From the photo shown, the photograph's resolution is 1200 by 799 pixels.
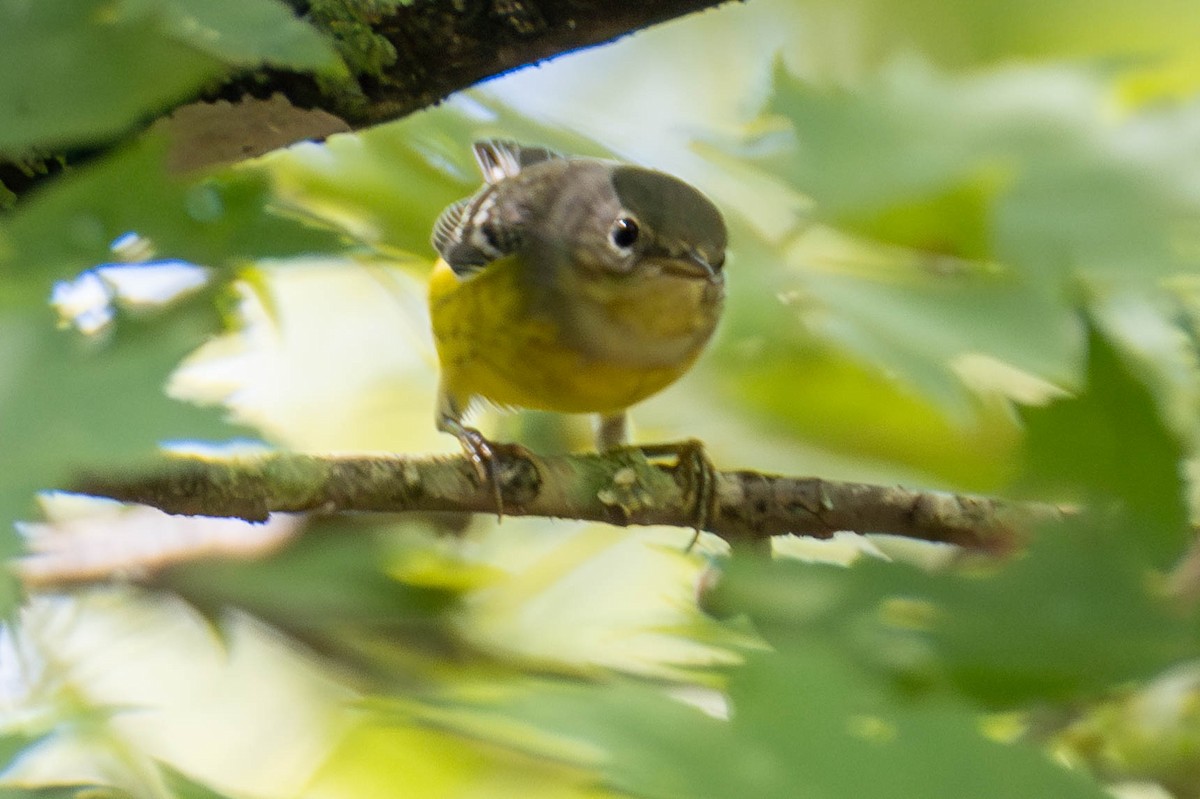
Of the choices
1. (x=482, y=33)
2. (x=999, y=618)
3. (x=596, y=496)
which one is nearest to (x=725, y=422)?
(x=596, y=496)

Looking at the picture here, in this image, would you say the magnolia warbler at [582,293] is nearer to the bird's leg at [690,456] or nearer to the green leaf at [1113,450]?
the bird's leg at [690,456]

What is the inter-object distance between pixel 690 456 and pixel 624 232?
8.5 inches

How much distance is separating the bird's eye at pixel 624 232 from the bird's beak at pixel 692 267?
Result: 40mm

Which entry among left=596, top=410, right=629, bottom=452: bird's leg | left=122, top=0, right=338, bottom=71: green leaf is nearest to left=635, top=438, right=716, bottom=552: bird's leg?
left=596, top=410, right=629, bottom=452: bird's leg

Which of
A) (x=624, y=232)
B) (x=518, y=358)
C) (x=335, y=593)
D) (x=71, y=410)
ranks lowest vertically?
(x=335, y=593)

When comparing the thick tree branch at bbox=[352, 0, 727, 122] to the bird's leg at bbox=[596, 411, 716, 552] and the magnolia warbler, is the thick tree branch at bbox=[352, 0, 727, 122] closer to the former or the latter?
the bird's leg at bbox=[596, 411, 716, 552]

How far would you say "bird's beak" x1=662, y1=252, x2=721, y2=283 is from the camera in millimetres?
960

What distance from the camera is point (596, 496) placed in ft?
2.34

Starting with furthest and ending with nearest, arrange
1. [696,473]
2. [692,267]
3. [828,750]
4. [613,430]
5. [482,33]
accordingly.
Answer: [613,430] < [692,267] < [696,473] < [482,33] < [828,750]

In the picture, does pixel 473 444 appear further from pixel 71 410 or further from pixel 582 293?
pixel 71 410

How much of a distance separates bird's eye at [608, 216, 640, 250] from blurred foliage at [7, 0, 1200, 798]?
0.10 meters

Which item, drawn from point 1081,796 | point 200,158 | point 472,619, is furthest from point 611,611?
point 1081,796

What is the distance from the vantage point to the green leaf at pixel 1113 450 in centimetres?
34

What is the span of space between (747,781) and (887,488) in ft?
1.60
